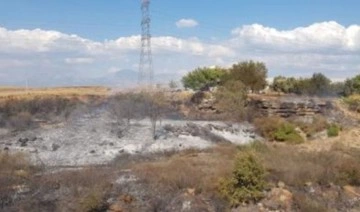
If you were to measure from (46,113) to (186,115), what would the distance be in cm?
1434

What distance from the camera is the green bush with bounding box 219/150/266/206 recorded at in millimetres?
23177

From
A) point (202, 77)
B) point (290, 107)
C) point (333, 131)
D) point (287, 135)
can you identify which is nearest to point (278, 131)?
point (287, 135)

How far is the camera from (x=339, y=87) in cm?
9100

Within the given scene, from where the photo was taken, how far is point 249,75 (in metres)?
70.8

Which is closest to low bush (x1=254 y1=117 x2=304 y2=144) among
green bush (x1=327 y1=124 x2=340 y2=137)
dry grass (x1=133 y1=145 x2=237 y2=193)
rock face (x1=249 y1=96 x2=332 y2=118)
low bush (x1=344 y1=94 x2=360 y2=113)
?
green bush (x1=327 y1=124 x2=340 y2=137)

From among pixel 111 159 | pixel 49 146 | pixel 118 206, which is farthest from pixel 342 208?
pixel 49 146

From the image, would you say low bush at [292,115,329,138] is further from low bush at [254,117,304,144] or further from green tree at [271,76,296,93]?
green tree at [271,76,296,93]

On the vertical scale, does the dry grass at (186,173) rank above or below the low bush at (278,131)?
above

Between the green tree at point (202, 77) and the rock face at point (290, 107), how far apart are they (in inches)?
1202

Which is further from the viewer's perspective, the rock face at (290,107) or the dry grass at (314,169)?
the rock face at (290,107)

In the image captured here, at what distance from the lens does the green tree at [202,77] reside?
91438 mm

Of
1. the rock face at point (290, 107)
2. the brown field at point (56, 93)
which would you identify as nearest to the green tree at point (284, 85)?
the brown field at point (56, 93)

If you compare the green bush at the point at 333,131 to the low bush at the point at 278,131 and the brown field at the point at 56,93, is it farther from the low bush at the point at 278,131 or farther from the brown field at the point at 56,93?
the brown field at the point at 56,93

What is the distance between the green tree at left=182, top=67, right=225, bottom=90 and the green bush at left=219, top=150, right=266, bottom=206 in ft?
218
